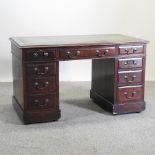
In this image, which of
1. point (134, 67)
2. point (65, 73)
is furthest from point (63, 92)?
point (134, 67)

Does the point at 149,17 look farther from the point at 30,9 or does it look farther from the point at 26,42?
the point at 26,42

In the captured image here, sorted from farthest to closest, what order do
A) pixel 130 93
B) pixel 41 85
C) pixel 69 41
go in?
pixel 130 93 < pixel 69 41 < pixel 41 85

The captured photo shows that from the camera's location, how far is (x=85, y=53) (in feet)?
10.6

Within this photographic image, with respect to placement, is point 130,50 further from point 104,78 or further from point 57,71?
point 57,71

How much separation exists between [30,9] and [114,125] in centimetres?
207

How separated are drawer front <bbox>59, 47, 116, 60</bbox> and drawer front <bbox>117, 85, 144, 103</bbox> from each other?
0.38 meters

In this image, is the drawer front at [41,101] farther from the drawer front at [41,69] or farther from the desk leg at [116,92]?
the desk leg at [116,92]

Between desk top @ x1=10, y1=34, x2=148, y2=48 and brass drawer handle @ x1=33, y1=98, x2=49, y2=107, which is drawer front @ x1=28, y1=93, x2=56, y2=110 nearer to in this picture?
brass drawer handle @ x1=33, y1=98, x2=49, y2=107

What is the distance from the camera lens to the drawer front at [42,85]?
3.13 m

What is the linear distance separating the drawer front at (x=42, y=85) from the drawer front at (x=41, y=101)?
5 centimetres

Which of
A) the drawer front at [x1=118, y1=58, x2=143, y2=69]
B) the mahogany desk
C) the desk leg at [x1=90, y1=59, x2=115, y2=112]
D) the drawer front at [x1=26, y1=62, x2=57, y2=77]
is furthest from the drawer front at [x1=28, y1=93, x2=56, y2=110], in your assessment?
the drawer front at [x1=118, y1=58, x2=143, y2=69]

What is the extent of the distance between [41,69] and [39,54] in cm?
14

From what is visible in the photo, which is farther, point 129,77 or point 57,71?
point 129,77

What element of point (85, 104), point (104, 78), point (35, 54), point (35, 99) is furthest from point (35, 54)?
point (85, 104)
